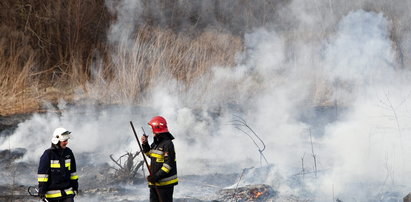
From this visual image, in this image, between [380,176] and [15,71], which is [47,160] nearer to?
[380,176]

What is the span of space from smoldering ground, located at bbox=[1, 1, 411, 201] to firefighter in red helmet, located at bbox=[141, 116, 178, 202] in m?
2.83

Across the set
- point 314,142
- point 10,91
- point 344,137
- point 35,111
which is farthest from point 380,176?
point 10,91

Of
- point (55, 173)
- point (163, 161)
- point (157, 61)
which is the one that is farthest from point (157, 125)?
point (157, 61)

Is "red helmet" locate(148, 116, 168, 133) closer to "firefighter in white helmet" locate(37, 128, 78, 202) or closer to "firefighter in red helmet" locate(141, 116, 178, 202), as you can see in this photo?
"firefighter in red helmet" locate(141, 116, 178, 202)

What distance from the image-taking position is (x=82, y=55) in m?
15.6

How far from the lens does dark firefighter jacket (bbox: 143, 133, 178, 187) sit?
222 inches

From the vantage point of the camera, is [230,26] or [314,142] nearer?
[314,142]

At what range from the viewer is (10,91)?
14.2 meters

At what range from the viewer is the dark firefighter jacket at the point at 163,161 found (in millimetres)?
5629

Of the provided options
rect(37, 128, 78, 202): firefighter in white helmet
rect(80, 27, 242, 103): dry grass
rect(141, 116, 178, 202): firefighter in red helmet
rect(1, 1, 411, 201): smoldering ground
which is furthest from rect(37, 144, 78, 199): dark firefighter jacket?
rect(80, 27, 242, 103): dry grass

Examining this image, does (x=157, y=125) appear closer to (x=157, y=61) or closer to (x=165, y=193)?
(x=165, y=193)

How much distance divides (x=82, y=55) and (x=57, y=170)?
10618 mm

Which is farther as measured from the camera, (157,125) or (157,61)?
(157,61)

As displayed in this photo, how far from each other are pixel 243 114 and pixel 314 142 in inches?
96.0
